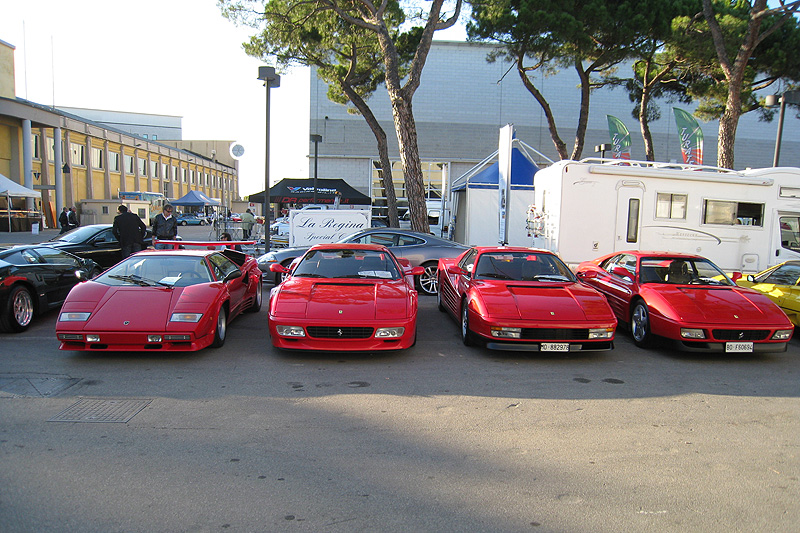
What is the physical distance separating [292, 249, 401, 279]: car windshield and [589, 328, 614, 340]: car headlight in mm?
2596

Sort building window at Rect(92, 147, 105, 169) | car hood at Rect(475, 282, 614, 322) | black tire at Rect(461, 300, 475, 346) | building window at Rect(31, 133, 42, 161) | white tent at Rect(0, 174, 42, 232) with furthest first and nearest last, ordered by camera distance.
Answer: building window at Rect(92, 147, 105, 169)
building window at Rect(31, 133, 42, 161)
white tent at Rect(0, 174, 42, 232)
black tire at Rect(461, 300, 475, 346)
car hood at Rect(475, 282, 614, 322)

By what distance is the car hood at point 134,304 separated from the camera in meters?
5.64

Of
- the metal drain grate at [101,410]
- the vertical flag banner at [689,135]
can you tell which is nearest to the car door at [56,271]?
the metal drain grate at [101,410]

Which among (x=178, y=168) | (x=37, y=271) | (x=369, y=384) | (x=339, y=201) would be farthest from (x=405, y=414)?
(x=178, y=168)

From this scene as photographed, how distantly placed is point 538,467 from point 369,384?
83.4 inches

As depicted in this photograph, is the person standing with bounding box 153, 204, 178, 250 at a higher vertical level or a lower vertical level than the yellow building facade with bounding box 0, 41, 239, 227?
lower

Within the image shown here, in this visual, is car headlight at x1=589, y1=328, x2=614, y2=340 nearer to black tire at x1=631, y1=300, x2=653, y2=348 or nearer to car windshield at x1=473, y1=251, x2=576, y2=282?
black tire at x1=631, y1=300, x2=653, y2=348

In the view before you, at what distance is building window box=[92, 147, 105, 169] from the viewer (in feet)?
144

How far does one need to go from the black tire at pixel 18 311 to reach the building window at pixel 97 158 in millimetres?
42764

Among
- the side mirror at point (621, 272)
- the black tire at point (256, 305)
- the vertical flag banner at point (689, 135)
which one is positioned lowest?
the black tire at point (256, 305)

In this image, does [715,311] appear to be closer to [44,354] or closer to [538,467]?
[538,467]

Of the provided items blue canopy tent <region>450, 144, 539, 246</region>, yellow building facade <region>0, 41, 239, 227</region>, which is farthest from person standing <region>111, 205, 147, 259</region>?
yellow building facade <region>0, 41, 239, 227</region>

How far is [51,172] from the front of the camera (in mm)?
37812

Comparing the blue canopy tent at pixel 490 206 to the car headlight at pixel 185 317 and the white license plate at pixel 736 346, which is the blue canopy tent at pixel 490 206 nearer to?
the white license plate at pixel 736 346
